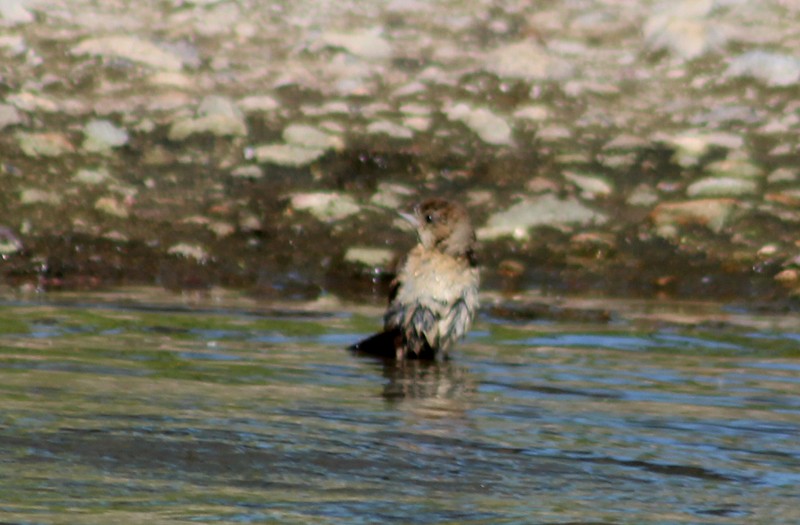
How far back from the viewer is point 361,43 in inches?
505

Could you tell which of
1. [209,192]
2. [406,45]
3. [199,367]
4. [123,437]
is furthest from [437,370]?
[406,45]

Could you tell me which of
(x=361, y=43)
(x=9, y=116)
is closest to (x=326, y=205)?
(x=9, y=116)

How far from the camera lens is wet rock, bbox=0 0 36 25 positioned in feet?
42.5

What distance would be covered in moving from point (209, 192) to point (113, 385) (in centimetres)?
468

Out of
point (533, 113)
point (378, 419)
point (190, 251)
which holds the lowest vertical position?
point (378, 419)

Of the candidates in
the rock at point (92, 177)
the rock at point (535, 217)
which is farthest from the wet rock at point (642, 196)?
the rock at point (92, 177)

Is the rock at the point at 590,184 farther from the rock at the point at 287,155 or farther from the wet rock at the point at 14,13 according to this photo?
the wet rock at the point at 14,13

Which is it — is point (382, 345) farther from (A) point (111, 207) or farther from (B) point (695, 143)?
(B) point (695, 143)

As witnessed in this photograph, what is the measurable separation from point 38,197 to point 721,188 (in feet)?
13.5

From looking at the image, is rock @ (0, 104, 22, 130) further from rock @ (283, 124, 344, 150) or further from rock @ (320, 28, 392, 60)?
rock @ (320, 28, 392, 60)

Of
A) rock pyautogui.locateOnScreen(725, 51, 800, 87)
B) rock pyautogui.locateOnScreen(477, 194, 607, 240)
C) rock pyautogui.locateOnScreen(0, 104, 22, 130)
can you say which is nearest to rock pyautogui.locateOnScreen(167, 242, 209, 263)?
rock pyautogui.locateOnScreen(477, 194, 607, 240)

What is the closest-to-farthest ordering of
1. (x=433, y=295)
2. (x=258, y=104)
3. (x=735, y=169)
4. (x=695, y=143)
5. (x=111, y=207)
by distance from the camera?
1. (x=433, y=295)
2. (x=111, y=207)
3. (x=735, y=169)
4. (x=695, y=143)
5. (x=258, y=104)

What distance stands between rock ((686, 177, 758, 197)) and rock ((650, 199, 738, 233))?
5.7 inches

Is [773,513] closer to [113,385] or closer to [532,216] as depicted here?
[113,385]
